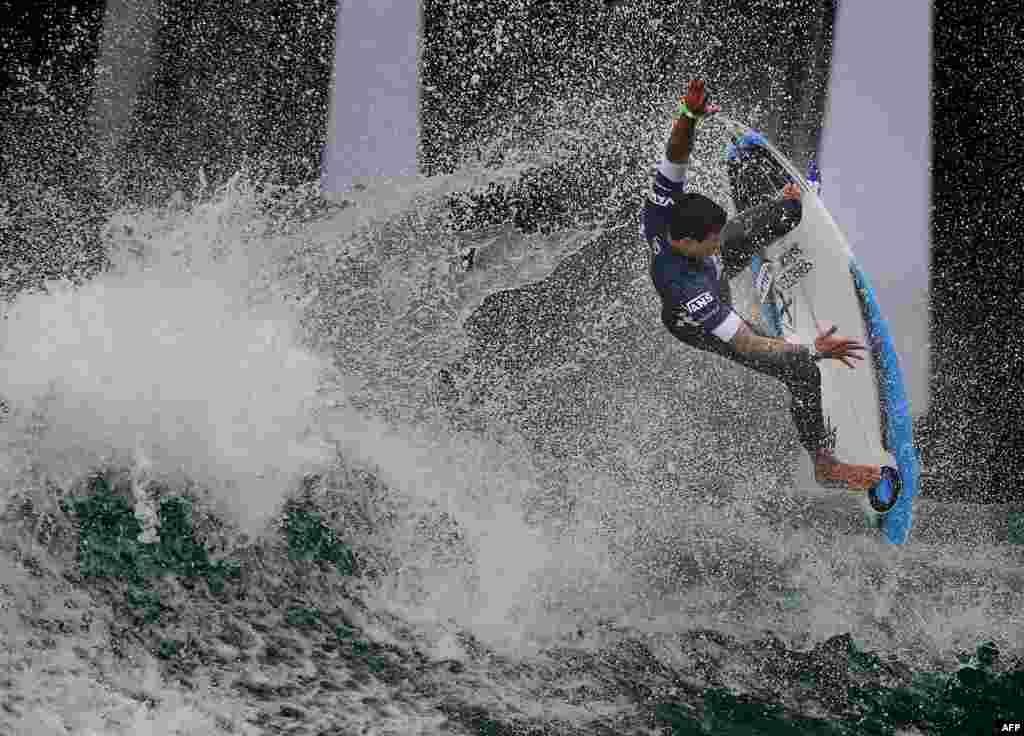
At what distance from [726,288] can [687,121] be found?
0.69 metres

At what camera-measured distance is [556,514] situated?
11.6 ft

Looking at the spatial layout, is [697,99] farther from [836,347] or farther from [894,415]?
[894,415]

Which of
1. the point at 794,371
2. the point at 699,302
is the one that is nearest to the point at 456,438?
the point at 699,302

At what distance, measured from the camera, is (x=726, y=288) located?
3408 millimetres

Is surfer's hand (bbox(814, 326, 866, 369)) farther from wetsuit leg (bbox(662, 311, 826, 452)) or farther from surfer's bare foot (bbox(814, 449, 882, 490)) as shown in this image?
surfer's bare foot (bbox(814, 449, 882, 490))

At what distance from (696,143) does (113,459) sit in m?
2.50

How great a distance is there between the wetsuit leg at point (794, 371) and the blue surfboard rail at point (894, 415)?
24 cm

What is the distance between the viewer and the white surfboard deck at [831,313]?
11.1 ft

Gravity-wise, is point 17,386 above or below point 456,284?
below

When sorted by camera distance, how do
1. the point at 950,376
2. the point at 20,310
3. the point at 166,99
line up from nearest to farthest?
the point at 20,310
the point at 950,376
the point at 166,99

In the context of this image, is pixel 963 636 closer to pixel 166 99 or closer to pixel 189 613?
pixel 189 613

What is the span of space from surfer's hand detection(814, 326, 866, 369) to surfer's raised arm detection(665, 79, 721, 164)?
2.89ft

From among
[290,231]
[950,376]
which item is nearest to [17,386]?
[290,231]

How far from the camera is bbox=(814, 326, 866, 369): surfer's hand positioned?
338 centimetres
